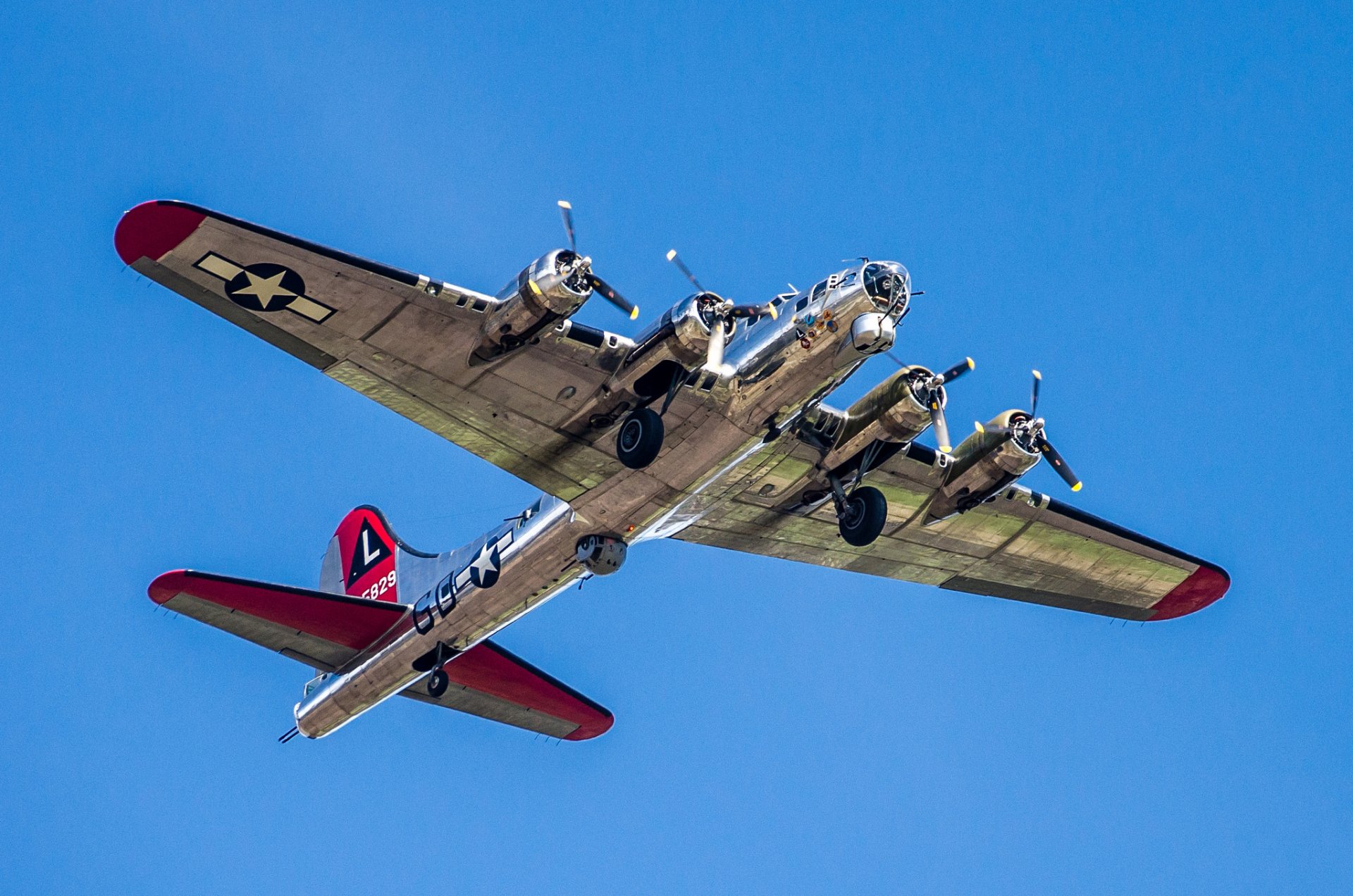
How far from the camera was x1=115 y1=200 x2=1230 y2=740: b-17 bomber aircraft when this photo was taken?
888 inches

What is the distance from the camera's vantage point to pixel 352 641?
28266mm

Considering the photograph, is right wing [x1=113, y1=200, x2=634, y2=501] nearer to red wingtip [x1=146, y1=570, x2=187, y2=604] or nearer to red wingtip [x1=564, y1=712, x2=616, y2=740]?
red wingtip [x1=146, y1=570, x2=187, y2=604]

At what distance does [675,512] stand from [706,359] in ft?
13.2

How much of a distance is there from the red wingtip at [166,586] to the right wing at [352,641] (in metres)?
0.02

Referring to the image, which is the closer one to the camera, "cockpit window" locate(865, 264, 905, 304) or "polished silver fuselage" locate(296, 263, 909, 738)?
"cockpit window" locate(865, 264, 905, 304)

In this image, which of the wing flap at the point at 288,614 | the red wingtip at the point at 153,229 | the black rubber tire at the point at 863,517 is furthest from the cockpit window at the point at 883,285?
the wing flap at the point at 288,614

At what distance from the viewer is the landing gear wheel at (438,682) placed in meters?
27.7

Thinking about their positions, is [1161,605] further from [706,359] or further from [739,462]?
[706,359]

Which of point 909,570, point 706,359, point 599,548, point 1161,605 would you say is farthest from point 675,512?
point 1161,605

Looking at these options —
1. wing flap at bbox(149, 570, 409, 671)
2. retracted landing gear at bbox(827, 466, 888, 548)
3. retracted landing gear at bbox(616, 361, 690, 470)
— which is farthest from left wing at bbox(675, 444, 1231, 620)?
wing flap at bbox(149, 570, 409, 671)

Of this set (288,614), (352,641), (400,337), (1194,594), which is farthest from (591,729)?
(1194,594)

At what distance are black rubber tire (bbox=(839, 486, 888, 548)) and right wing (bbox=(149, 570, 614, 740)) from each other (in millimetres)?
7459

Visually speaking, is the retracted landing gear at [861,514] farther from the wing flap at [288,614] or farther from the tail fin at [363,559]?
the tail fin at [363,559]

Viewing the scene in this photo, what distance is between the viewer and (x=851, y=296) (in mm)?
22578
